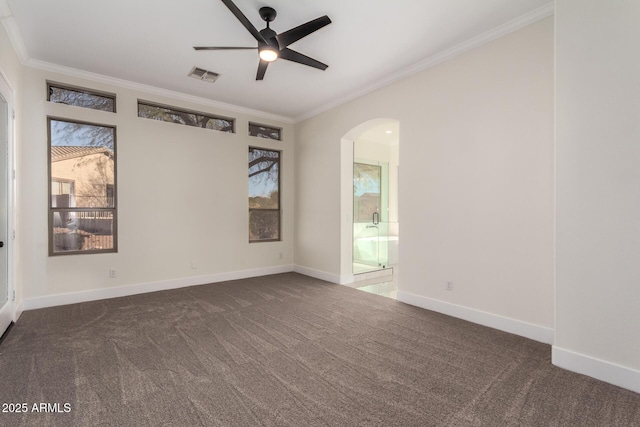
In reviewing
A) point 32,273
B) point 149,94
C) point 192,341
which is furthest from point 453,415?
point 149,94

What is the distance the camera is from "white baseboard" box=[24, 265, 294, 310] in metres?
3.88

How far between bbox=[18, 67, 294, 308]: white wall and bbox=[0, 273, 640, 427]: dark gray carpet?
2.14 ft

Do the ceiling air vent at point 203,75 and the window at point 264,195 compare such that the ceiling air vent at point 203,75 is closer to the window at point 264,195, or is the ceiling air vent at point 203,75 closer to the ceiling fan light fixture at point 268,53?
the ceiling fan light fixture at point 268,53

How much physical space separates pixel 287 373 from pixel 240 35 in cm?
332

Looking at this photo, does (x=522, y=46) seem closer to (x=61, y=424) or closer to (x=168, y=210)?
(x=61, y=424)

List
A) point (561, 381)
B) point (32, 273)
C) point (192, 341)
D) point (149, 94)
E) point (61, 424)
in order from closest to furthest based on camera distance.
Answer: point (61, 424), point (561, 381), point (192, 341), point (32, 273), point (149, 94)

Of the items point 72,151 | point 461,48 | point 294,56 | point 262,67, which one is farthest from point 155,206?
point 461,48

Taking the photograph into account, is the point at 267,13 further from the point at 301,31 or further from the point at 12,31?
the point at 12,31

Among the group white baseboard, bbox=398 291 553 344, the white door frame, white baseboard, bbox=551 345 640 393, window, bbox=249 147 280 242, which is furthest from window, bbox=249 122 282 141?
white baseboard, bbox=551 345 640 393

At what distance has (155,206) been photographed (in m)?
4.69

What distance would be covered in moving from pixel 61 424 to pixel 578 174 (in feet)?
12.6

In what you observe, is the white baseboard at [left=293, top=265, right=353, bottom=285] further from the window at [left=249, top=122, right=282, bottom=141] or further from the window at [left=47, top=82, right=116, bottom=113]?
the window at [left=47, top=82, right=116, bottom=113]

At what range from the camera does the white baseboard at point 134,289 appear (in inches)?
153

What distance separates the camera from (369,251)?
6.07m
